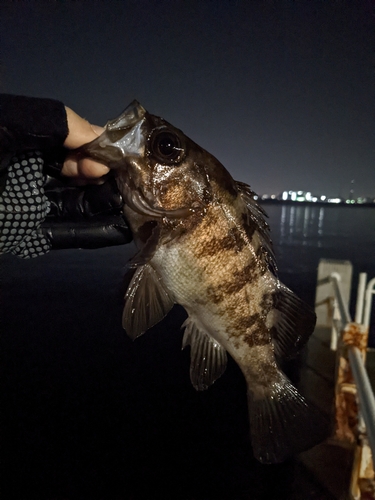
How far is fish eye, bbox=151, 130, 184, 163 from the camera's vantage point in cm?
216

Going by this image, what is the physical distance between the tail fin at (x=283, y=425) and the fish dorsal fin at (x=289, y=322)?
0.24 meters

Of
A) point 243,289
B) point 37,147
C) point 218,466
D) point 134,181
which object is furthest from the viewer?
point 218,466

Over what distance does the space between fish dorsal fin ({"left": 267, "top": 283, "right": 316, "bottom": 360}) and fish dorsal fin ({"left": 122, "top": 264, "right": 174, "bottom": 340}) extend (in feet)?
2.57

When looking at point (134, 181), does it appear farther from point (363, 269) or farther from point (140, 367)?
point (363, 269)

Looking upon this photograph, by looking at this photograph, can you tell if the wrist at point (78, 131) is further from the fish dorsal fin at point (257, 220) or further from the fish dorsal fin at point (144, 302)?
the fish dorsal fin at point (257, 220)

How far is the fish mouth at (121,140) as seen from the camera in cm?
207

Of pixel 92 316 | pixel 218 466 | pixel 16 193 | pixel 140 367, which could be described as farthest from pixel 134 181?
pixel 92 316

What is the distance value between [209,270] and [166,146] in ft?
2.81

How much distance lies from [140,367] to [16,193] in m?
8.28

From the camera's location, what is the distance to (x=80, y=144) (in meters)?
2.12

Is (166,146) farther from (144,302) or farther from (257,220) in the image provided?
(144,302)

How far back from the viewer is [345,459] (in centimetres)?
447

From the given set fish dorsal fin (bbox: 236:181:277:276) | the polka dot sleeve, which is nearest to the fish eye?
fish dorsal fin (bbox: 236:181:277:276)

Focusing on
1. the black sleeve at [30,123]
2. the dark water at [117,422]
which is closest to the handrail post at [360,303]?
the dark water at [117,422]
